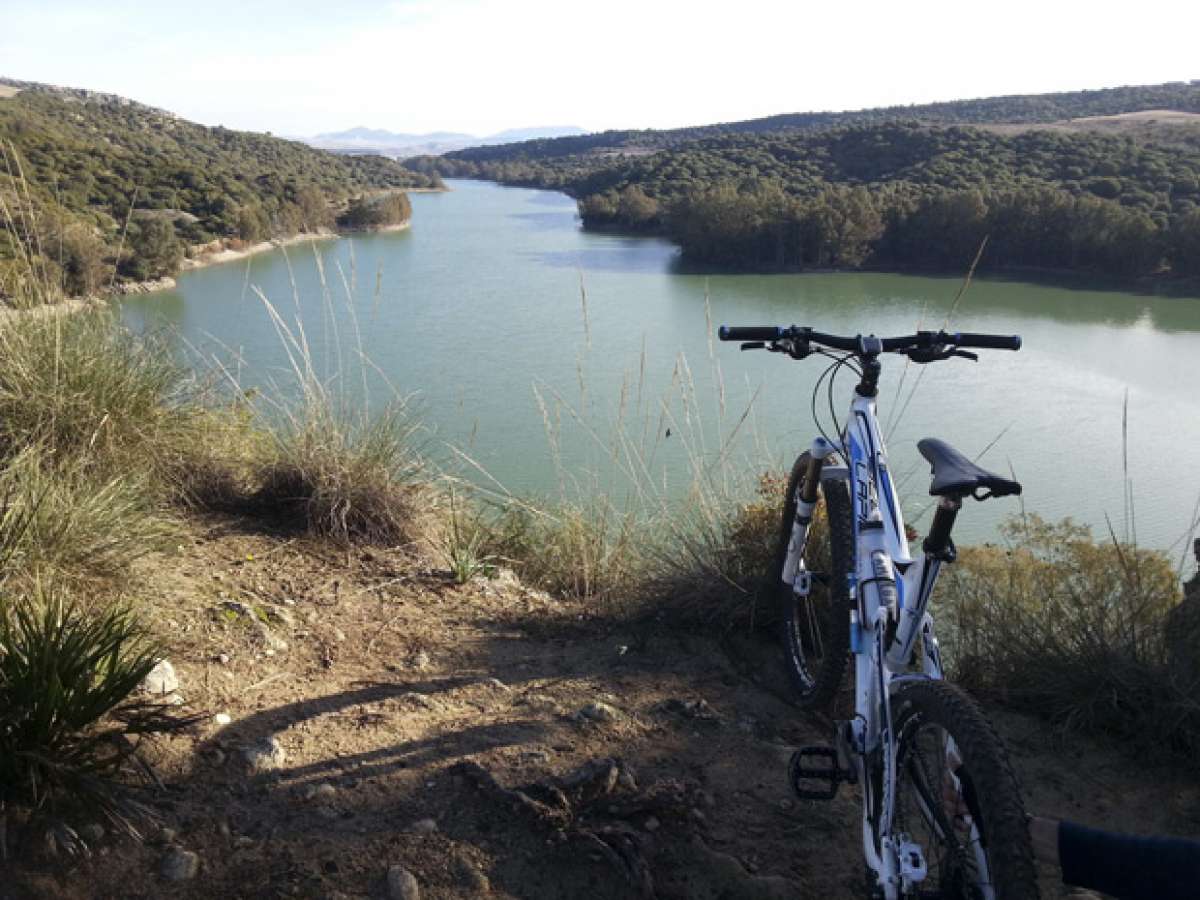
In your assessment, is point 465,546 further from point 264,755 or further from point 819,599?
point 264,755

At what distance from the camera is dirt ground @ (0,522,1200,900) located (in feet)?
5.39

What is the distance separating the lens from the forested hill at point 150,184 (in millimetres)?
8094

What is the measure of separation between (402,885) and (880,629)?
99 cm

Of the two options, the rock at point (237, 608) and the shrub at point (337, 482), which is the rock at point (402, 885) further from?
the shrub at point (337, 482)

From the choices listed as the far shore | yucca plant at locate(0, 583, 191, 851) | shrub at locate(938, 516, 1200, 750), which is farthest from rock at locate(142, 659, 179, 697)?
the far shore

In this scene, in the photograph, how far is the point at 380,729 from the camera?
2096 mm

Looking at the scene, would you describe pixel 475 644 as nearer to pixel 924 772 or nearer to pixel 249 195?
pixel 924 772

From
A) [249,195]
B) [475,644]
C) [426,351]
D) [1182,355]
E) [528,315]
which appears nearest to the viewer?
[475,644]

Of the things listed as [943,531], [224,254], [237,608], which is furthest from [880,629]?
[224,254]

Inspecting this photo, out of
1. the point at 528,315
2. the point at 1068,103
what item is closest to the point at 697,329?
the point at 528,315

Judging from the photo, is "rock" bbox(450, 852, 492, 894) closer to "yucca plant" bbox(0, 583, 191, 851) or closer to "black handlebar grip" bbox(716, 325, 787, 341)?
"yucca plant" bbox(0, 583, 191, 851)

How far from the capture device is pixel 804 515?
243cm

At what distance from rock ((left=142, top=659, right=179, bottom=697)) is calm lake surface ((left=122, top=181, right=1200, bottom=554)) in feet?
4.78

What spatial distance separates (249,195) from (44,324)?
101 ft
